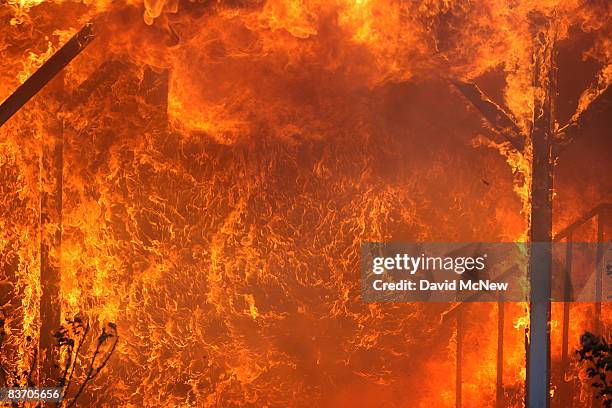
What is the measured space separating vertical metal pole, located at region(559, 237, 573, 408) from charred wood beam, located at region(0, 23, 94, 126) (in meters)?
4.18

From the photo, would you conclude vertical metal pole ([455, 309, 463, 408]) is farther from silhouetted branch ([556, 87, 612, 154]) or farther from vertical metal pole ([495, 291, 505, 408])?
silhouetted branch ([556, 87, 612, 154])

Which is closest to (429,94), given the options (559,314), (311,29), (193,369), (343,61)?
(343,61)

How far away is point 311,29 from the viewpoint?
4.60 m

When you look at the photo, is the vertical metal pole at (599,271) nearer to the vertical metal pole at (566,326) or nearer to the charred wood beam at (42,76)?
the vertical metal pole at (566,326)

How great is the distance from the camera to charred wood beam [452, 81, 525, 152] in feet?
15.3

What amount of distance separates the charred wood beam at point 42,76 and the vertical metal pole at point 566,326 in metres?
4.18

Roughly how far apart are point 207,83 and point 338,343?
2374 millimetres

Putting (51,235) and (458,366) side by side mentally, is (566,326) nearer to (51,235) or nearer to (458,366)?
(458,366)

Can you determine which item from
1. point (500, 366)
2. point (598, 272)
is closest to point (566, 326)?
point (598, 272)

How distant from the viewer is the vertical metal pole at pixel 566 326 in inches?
185

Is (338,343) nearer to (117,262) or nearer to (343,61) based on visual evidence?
(117,262)


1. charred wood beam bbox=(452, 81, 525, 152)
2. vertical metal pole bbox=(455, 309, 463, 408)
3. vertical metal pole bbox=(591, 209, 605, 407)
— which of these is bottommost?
vertical metal pole bbox=(455, 309, 463, 408)

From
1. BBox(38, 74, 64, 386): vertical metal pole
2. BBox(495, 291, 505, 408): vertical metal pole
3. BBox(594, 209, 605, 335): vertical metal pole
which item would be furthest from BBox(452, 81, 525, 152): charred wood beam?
BBox(38, 74, 64, 386): vertical metal pole

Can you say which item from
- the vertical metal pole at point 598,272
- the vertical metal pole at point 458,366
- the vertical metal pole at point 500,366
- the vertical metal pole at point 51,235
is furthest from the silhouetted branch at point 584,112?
the vertical metal pole at point 51,235
